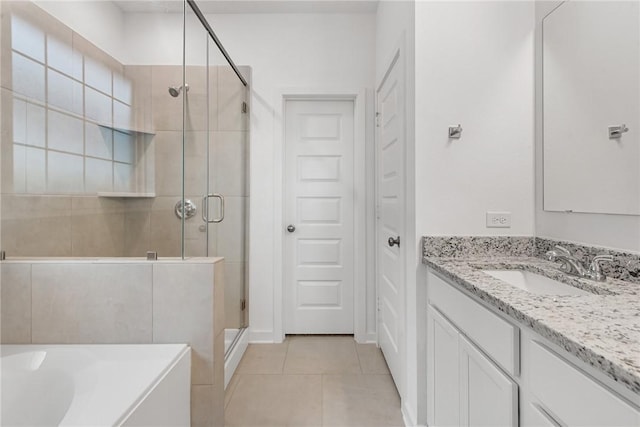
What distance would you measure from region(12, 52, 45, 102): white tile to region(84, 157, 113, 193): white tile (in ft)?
1.12

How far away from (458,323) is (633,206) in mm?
718

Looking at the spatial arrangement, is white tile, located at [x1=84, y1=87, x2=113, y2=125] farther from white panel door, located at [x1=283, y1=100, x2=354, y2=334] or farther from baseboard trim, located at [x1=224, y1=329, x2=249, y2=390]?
baseboard trim, located at [x1=224, y1=329, x2=249, y2=390]

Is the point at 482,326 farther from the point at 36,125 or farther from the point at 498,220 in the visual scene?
the point at 36,125

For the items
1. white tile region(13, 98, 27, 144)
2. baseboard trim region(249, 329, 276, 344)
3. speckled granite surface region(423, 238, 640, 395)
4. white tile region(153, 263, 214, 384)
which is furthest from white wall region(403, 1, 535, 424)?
white tile region(13, 98, 27, 144)

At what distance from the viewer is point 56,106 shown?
1556mm

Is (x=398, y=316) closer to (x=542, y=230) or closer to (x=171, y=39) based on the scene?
(x=542, y=230)

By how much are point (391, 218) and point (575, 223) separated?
3.15 feet

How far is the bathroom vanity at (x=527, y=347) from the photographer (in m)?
0.60

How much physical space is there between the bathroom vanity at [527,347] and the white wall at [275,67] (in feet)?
4.55

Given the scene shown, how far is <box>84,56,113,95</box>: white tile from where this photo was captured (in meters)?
1.67

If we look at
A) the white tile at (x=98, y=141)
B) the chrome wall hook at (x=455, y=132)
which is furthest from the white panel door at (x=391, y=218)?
the white tile at (x=98, y=141)

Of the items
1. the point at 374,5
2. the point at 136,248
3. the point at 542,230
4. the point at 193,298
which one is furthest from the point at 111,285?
the point at 374,5

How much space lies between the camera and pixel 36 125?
1500 mm

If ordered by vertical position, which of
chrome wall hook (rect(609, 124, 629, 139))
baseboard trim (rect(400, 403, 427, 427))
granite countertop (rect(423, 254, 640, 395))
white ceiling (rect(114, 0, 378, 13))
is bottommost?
baseboard trim (rect(400, 403, 427, 427))
